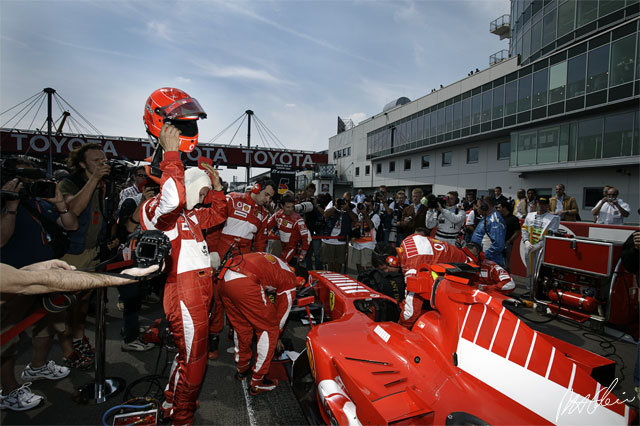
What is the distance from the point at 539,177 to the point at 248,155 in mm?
18713

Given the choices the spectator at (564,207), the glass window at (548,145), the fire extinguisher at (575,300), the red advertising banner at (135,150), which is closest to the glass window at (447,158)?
the glass window at (548,145)

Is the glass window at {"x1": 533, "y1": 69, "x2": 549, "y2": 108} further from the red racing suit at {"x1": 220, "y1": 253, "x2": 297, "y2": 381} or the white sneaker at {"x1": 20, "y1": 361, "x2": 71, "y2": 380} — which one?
the white sneaker at {"x1": 20, "y1": 361, "x2": 71, "y2": 380}

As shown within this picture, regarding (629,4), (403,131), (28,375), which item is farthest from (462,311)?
(403,131)

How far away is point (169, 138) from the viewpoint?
2059mm

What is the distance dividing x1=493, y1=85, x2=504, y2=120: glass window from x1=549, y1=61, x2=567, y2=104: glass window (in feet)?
10.8

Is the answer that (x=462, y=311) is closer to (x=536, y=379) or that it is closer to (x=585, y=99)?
(x=536, y=379)

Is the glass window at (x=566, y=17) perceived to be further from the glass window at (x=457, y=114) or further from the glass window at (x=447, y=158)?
the glass window at (x=447, y=158)

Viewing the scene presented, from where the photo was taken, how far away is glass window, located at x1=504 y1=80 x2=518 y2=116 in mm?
19547

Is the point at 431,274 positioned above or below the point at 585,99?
below

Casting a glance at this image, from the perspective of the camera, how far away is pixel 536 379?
1688mm

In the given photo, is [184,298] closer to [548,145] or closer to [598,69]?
[598,69]

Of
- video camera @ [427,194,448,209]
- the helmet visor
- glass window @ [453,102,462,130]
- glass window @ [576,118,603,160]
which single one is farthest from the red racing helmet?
glass window @ [453,102,462,130]

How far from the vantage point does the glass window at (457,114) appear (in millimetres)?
24305

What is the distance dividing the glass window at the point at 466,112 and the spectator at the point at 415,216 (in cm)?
1944
